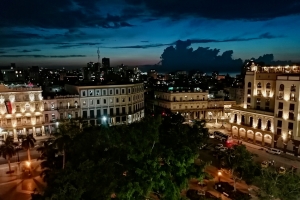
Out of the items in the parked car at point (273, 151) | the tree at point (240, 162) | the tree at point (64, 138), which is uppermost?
the tree at point (64, 138)

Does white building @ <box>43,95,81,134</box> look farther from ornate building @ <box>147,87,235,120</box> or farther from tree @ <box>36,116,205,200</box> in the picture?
tree @ <box>36,116,205,200</box>

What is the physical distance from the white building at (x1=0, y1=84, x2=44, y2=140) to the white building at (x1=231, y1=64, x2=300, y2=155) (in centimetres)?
5225

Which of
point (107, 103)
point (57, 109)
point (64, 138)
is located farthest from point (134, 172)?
point (107, 103)

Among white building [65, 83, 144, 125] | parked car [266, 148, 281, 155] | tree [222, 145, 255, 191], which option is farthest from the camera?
white building [65, 83, 144, 125]

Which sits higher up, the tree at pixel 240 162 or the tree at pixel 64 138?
the tree at pixel 64 138

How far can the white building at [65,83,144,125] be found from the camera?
73.3m

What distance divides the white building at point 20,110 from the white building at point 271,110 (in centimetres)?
5225

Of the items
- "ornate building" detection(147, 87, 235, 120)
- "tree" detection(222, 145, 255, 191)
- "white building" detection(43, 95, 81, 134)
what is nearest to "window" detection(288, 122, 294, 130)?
"tree" detection(222, 145, 255, 191)

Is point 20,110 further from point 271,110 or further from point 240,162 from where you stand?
point 271,110

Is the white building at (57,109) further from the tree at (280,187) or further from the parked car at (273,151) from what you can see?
the tree at (280,187)

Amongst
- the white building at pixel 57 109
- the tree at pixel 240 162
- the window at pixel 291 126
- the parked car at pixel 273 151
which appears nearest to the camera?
the tree at pixel 240 162

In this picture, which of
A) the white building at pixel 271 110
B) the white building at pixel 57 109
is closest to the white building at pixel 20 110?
the white building at pixel 57 109

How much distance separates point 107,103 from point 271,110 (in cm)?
4445

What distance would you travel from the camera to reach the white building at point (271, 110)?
55.8 meters
